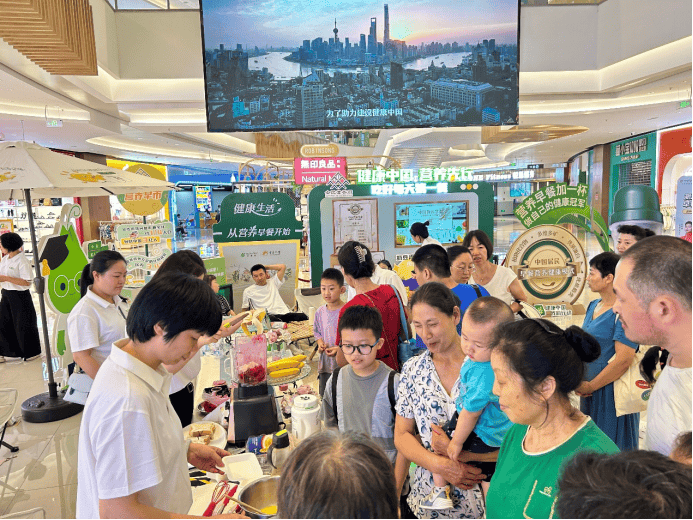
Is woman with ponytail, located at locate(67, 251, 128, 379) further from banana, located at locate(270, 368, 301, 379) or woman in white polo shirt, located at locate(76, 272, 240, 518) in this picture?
woman in white polo shirt, located at locate(76, 272, 240, 518)

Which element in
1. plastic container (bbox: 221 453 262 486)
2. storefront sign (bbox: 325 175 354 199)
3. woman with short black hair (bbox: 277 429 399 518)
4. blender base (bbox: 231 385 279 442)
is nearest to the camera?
woman with short black hair (bbox: 277 429 399 518)

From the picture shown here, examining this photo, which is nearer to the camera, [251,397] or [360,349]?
[360,349]

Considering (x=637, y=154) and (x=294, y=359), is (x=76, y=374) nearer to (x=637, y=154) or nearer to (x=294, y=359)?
(x=294, y=359)

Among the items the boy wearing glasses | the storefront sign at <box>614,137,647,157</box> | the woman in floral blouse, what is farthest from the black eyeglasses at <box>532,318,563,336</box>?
the storefront sign at <box>614,137,647,157</box>

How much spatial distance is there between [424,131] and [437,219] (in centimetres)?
429

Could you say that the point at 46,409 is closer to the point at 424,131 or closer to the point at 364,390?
the point at 364,390

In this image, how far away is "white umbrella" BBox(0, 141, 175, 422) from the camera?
404 centimetres

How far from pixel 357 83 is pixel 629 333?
12.1 feet

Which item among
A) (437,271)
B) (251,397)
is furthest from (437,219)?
(251,397)

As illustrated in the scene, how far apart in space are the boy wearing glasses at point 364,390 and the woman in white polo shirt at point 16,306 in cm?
537

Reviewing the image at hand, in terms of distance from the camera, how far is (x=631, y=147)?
45.1 ft

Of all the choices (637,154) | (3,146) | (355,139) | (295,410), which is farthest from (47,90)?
(637,154)

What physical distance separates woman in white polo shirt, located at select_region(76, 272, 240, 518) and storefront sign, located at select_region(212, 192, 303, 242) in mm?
6291

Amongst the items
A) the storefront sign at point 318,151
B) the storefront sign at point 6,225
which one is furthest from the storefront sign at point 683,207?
the storefront sign at point 6,225
